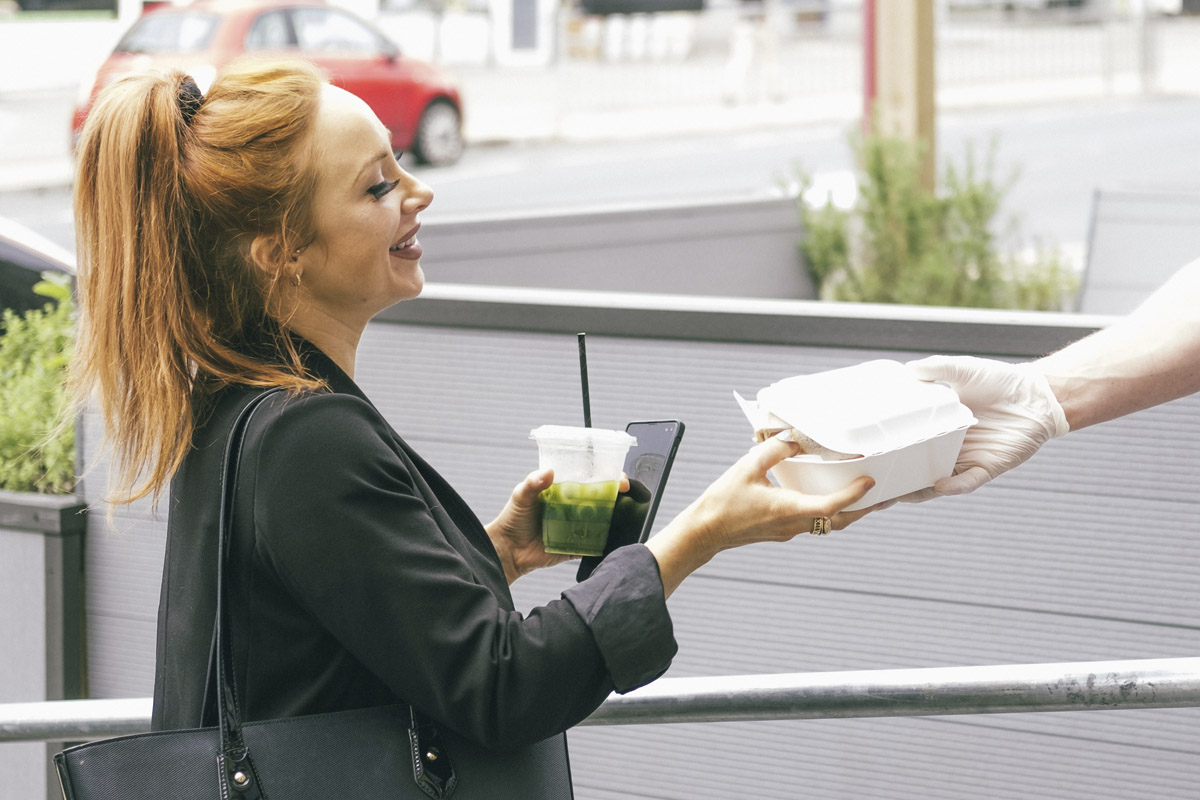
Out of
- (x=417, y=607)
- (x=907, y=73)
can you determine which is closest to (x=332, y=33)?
(x=907, y=73)

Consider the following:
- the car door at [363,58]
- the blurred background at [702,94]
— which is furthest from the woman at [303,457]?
the car door at [363,58]

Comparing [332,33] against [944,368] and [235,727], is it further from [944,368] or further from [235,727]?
[235,727]

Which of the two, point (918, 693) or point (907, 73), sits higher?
point (907, 73)

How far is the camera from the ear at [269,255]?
1476mm

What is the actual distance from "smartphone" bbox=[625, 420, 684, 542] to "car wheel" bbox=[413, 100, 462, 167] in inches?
612

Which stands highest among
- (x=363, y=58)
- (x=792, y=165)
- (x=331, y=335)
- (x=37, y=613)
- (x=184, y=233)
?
(x=363, y=58)

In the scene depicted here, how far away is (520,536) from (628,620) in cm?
→ 43

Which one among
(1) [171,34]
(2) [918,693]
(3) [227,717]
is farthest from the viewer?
(1) [171,34]

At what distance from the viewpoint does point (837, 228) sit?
6133 millimetres

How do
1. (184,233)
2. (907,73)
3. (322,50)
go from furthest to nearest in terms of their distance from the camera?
(322,50), (907,73), (184,233)

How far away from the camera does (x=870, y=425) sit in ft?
5.19

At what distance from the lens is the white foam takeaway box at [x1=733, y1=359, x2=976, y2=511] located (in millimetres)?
1574

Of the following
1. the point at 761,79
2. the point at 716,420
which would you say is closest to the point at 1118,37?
the point at 761,79

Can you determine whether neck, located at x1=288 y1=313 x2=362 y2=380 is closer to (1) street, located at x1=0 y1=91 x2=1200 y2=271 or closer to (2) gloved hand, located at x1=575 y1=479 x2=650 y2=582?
(2) gloved hand, located at x1=575 y1=479 x2=650 y2=582
